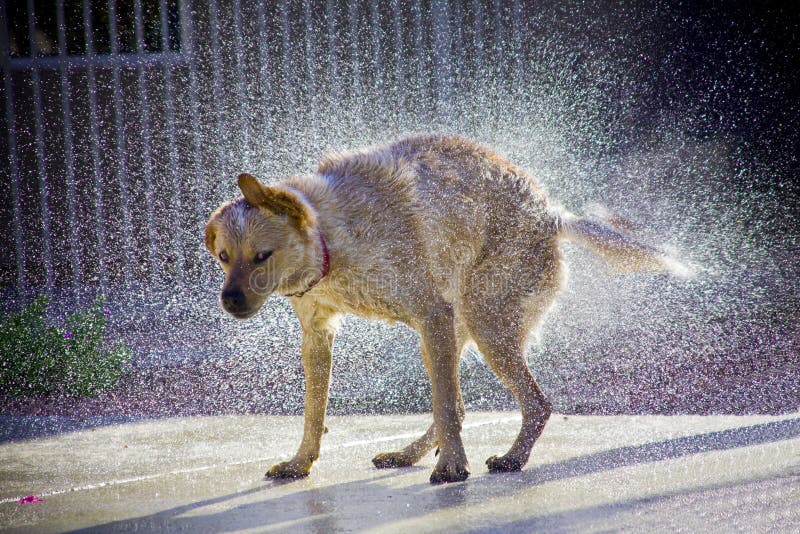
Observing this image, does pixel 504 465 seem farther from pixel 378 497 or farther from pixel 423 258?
pixel 423 258

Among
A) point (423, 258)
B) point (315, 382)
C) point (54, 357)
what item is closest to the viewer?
point (423, 258)

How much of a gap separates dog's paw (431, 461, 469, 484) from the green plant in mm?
2973

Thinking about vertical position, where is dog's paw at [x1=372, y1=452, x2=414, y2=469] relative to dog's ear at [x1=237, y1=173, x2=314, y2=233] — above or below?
below

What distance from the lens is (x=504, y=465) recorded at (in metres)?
3.73

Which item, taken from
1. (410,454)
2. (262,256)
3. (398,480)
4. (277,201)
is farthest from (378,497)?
(277,201)

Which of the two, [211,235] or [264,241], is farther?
[211,235]

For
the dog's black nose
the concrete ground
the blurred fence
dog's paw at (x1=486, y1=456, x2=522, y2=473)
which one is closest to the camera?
the concrete ground

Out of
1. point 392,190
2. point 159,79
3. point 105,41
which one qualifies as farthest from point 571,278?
point 105,41

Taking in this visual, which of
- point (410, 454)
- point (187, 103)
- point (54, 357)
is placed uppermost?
point (187, 103)

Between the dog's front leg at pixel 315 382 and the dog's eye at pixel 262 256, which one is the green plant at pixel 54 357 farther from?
the dog's eye at pixel 262 256

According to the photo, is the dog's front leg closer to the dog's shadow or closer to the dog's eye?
the dog's shadow

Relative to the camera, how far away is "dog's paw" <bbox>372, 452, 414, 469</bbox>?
394 centimetres

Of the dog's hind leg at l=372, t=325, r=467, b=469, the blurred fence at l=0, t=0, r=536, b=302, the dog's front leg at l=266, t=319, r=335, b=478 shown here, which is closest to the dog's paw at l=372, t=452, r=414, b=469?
the dog's hind leg at l=372, t=325, r=467, b=469

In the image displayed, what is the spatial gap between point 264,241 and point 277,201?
0.16 metres
